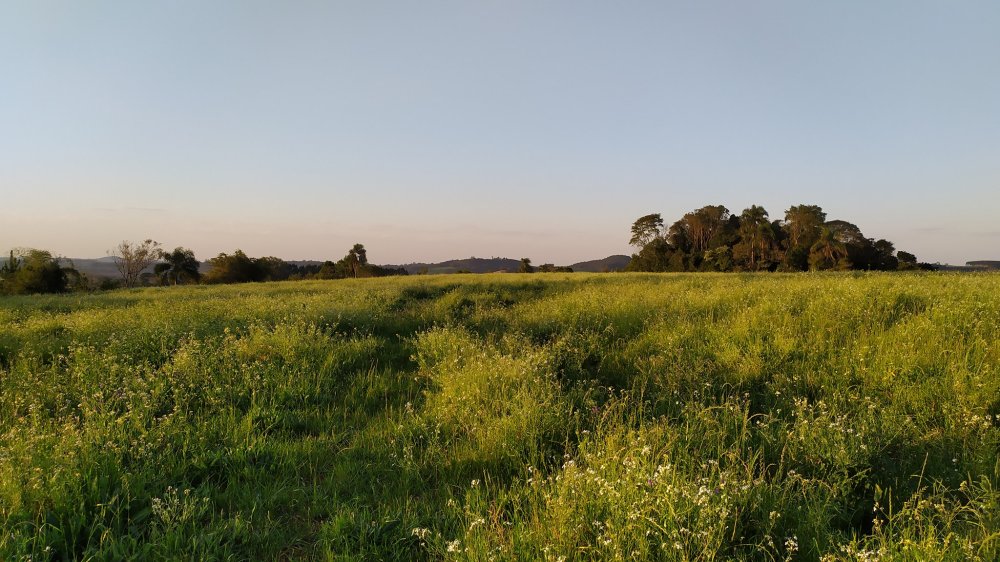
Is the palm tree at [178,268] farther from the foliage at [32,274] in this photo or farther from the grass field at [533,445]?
the grass field at [533,445]

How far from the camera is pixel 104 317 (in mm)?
10844

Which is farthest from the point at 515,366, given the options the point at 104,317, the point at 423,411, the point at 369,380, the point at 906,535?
the point at 104,317

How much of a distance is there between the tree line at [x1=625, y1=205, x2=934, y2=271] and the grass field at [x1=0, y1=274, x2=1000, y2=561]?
50.8 m

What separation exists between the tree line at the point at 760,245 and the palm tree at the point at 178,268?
83.0 metres

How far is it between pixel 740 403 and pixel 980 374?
2.53m

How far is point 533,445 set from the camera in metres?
3.98

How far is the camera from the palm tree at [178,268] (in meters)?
77.7

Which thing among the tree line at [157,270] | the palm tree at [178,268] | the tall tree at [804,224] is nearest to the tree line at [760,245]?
the tall tree at [804,224]

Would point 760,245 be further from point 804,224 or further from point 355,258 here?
point 355,258

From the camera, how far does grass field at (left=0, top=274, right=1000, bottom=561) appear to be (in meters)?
2.75

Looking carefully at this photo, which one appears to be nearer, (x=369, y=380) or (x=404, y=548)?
(x=404, y=548)

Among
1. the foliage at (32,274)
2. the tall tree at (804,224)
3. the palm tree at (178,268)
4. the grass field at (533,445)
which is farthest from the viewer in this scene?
the palm tree at (178,268)

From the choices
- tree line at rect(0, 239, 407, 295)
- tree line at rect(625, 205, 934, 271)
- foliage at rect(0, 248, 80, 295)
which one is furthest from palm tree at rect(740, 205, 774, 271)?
foliage at rect(0, 248, 80, 295)

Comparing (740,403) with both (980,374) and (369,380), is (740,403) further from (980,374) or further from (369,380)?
(369,380)
